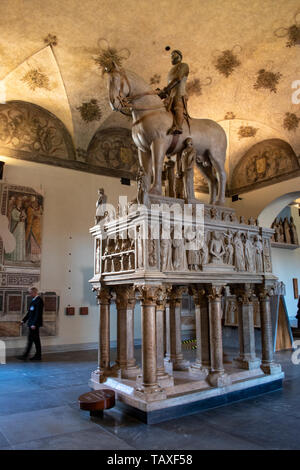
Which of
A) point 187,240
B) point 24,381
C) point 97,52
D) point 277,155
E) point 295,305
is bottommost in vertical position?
point 24,381

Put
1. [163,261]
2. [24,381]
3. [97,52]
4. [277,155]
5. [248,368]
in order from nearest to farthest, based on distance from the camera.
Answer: [163,261] → [248,368] → [24,381] → [97,52] → [277,155]

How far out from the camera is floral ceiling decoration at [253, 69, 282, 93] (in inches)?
363

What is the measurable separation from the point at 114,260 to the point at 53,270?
4.87 metres

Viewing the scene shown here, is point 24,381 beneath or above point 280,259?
beneath

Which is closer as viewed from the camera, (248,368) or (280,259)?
(248,368)

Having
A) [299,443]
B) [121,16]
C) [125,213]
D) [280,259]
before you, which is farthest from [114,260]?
[280,259]

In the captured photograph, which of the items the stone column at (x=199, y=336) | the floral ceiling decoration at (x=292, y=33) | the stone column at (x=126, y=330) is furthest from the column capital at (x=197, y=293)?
the floral ceiling decoration at (x=292, y=33)

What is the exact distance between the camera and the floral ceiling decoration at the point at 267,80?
9.22 metres

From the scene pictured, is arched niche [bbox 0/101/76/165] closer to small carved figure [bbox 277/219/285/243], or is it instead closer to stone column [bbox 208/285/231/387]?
stone column [bbox 208/285/231/387]

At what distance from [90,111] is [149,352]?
317 inches

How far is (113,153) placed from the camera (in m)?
10.8

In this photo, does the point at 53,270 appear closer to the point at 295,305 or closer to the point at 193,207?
the point at 193,207

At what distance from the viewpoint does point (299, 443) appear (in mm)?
3068

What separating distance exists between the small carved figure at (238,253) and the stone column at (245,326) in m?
0.50
